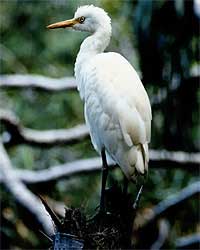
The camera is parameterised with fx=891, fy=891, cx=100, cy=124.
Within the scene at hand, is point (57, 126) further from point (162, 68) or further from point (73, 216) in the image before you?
point (73, 216)

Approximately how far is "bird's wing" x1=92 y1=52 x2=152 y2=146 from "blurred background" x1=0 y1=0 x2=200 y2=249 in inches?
72.5

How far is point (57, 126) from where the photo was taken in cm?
667

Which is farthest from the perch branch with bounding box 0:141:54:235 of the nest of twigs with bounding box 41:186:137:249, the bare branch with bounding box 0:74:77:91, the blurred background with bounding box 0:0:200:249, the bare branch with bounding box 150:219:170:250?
the nest of twigs with bounding box 41:186:137:249

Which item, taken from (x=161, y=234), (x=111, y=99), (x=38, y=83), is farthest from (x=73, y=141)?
(x=111, y=99)

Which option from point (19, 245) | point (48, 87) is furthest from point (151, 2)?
point (19, 245)

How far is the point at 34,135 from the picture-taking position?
16.5 ft

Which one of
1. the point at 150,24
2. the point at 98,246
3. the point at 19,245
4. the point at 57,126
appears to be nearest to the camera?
the point at 98,246

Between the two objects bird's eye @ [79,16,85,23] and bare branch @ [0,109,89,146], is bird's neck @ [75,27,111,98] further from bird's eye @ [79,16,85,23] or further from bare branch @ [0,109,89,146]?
bare branch @ [0,109,89,146]

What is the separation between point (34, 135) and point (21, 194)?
1.85 feet

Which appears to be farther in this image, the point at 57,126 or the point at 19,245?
the point at 57,126

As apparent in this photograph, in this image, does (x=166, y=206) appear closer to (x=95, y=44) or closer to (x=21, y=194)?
(x=21, y=194)

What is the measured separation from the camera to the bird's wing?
8.71 feet

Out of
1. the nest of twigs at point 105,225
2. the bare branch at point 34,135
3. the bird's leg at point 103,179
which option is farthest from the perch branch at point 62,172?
the nest of twigs at point 105,225

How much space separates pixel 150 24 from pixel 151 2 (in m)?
0.15
